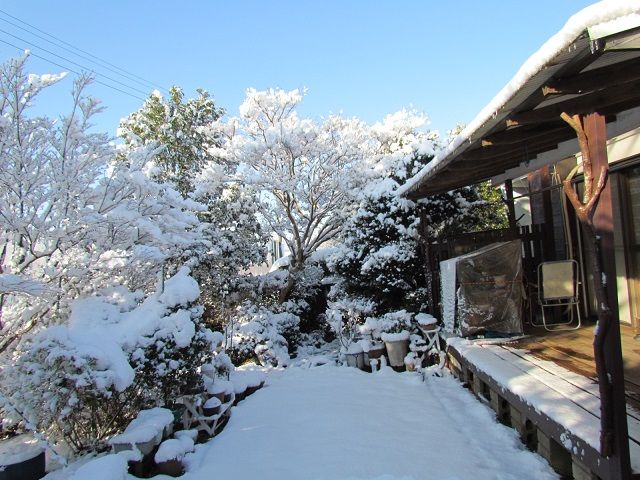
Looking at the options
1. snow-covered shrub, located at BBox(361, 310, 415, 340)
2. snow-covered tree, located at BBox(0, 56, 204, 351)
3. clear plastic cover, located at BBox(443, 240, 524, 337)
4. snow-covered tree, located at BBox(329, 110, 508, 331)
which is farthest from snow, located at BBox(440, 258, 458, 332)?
snow-covered tree, located at BBox(0, 56, 204, 351)

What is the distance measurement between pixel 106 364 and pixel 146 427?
0.60m

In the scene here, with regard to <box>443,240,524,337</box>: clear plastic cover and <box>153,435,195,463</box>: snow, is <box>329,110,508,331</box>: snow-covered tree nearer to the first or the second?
<box>443,240,524,337</box>: clear plastic cover

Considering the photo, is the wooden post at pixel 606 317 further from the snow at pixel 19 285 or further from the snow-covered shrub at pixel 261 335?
the snow-covered shrub at pixel 261 335

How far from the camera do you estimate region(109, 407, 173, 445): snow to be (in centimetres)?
348

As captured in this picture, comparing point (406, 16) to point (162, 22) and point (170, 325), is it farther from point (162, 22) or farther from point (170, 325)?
point (170, 325)

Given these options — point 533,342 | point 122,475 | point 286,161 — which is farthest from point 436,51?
point 122,475

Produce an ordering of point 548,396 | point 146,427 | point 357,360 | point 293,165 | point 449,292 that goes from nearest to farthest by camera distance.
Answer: point 548,396 < point 146,427 < point 449,292 < point 357,360 < point 293,165

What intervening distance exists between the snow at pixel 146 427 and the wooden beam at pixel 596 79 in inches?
144

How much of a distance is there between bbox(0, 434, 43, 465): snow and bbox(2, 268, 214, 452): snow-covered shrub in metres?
0.23

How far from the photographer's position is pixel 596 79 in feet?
8.07

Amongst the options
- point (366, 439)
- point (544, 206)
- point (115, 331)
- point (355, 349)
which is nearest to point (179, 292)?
point (115, 331)

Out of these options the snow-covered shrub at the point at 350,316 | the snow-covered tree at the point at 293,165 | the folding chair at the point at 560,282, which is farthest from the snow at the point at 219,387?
the snow-covered tree at the point at 293,165

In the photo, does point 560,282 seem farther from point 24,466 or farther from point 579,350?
point 24,466

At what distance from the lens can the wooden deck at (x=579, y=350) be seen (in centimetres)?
350
